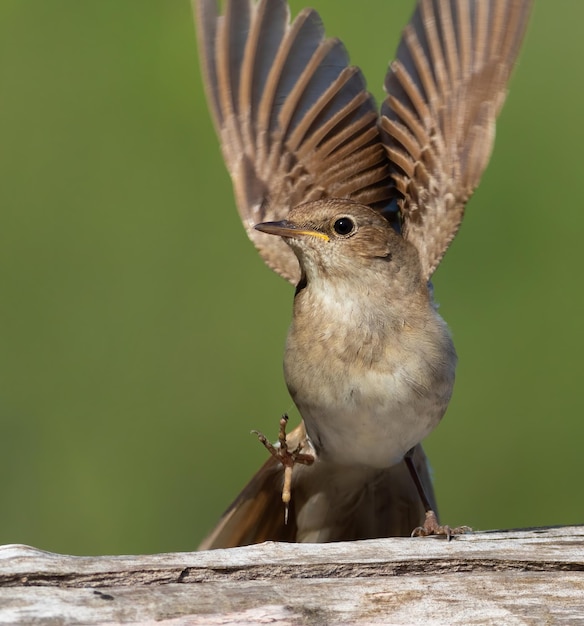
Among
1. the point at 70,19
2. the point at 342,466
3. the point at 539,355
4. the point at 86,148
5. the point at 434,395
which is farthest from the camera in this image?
the point at 70,19

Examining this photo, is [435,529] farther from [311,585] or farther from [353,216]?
[353,216]

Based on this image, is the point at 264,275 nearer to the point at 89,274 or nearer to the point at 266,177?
the point at 89,274

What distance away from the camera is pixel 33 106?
24.9 feet

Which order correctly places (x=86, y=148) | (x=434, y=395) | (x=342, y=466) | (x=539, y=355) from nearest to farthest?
(x=434, y=395), (x=342, y=466), (x=539, y=355), (x=86, y=148)

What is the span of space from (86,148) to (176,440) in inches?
75.9

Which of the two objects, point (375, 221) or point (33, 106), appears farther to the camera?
point (33, 106)

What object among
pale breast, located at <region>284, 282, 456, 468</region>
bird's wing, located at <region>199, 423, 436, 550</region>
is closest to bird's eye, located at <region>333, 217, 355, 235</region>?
pale breast, located at <region>284, 282, 456, 468</region>

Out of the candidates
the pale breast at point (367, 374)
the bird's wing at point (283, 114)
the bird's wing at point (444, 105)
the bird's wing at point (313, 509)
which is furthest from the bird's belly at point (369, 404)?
the bird's wing at point (283, 114)

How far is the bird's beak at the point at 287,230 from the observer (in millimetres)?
4445

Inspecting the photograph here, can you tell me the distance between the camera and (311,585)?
378 centimetres

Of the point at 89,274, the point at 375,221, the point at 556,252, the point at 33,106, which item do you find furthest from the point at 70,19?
the point at 375,221

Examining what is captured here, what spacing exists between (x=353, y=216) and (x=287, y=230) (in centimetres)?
23

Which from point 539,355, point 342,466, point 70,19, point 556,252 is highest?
point 70,19

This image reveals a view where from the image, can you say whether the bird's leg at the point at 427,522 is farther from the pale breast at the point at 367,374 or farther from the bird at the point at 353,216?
the pale breast at the point at 367,374
